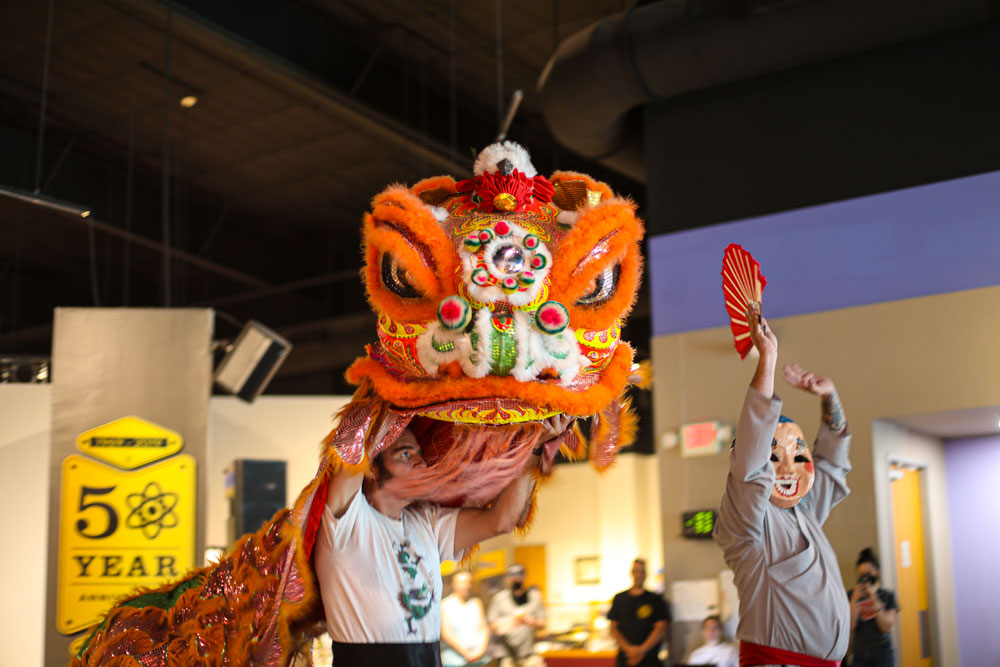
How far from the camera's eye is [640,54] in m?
5.73

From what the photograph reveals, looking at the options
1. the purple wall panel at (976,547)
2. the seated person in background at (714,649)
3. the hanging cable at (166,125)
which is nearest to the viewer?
the purple wall panel at (976,547)

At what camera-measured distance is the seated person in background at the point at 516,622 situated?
7.70 metres

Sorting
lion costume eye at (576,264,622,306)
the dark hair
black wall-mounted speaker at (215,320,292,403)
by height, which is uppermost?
black wall-mounted speaker at (215,320,292,403)

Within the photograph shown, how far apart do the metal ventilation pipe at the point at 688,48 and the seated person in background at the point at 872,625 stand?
101 inches

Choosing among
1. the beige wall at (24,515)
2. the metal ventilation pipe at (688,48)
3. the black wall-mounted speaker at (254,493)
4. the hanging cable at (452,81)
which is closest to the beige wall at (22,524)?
the beige wall at (24,515)

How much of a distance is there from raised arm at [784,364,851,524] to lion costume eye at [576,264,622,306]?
1129 millimetres

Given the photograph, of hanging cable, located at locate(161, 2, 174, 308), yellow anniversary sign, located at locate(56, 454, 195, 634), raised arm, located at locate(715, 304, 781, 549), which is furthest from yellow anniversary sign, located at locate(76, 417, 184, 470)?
raised arm, located at locate(715, 304, 781, 549)

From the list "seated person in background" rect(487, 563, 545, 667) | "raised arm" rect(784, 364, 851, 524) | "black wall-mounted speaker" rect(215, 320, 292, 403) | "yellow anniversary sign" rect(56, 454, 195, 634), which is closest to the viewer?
"raised arm" rect(784, 364, 851, 524)

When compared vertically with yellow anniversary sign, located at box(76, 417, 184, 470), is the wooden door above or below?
below

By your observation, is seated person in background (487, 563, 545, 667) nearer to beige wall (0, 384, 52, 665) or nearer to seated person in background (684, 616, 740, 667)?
seated person in background (684, 616, 740, 667)

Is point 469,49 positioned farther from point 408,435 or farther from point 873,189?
point 408,435

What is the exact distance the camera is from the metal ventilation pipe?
16.4ft

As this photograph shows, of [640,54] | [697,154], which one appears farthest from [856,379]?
[640,54]

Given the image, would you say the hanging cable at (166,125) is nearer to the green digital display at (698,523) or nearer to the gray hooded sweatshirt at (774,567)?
the green digital display at (698,523)
